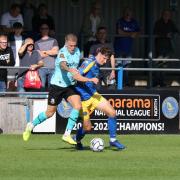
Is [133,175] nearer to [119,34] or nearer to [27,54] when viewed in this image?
[27,54]

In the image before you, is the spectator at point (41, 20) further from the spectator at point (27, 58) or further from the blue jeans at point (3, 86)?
the blue jeans at point (3, 86)

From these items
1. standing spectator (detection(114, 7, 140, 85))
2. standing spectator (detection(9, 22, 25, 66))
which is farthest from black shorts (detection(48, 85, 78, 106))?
standing spectator (detection(114, 7, 140, 85))

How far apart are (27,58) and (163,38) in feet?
15.7

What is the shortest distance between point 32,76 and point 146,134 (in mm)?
3067

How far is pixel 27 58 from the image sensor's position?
63.0 feet

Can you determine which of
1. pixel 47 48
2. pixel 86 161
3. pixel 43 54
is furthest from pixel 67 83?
pixel 47 48

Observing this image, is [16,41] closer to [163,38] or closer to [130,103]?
[130,103]

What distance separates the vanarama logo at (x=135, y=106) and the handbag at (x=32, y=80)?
5.15ft

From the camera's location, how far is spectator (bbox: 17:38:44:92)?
19.0 metres

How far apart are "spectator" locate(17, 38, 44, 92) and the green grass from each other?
2533 mm

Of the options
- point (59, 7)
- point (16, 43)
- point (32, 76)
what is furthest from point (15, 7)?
point (59, 7)

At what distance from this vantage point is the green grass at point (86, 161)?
11.1 metres

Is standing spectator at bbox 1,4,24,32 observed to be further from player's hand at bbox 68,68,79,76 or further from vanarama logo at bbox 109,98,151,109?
player's hand at bbox 68,68,79,76

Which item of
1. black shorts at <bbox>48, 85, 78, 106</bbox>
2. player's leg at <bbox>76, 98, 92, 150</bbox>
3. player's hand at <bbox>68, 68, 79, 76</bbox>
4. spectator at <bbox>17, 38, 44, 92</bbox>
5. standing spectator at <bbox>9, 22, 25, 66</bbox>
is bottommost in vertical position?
player's leg at <bbox>76, 98, 92, 150</bbox>
